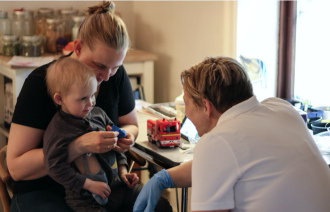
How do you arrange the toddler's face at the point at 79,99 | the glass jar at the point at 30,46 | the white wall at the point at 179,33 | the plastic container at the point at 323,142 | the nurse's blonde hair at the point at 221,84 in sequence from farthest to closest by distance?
the glass jar at the point at 30,46 → the white wall at the point at 179,33 → the plastic container at the point at 323,142 → the toddler's face at the point at 79,99 → the nurse's blonde hair at the point at 221,84

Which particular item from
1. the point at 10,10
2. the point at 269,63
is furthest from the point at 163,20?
the point at 10,10

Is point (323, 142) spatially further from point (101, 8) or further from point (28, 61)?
point (28, 61)

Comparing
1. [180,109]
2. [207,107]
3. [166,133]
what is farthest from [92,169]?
[180,109]

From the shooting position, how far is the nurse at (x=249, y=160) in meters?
1.03

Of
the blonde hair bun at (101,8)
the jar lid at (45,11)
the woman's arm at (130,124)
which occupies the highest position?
the jar lid at (45,11)

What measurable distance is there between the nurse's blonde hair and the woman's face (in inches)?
15.7

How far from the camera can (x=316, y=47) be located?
7.60ft

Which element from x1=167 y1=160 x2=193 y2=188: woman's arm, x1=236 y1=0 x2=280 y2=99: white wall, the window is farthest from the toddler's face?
the window

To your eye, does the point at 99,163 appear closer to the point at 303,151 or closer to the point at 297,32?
the point at 303,151

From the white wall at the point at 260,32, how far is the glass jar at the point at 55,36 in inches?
50.3

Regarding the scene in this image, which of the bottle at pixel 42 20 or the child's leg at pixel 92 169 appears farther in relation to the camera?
the bottle at pixel 42 20

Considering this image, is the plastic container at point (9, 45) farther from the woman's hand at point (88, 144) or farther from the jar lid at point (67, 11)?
the woman's hand at point (88, 144)

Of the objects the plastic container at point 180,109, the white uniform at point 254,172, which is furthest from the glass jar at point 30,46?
the white uniform at point 254,172

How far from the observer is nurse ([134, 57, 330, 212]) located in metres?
1.03
